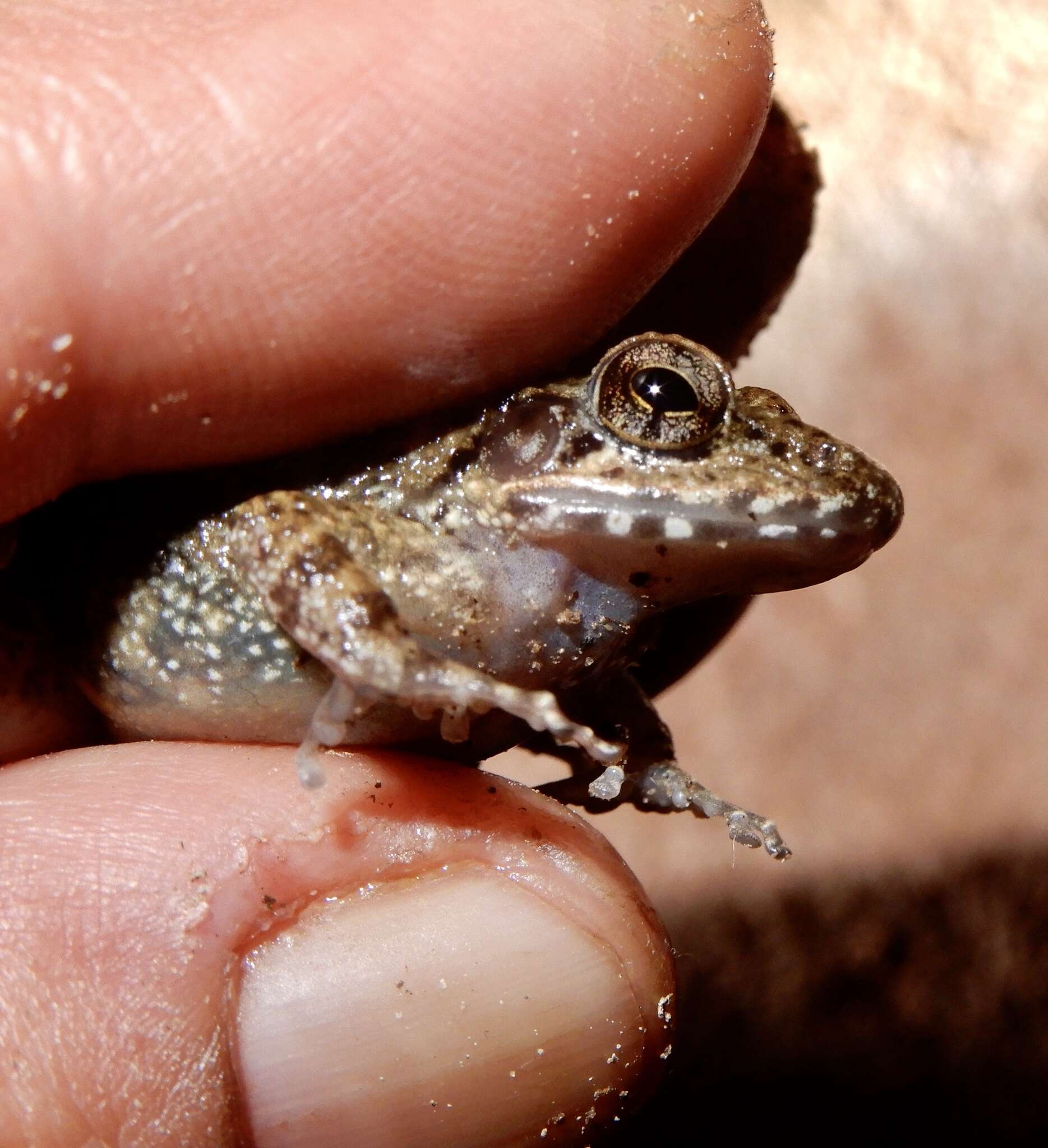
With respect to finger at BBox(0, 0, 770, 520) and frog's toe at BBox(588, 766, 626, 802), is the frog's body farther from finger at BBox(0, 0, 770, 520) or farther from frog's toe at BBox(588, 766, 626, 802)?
finger at BBox(0, 0, 770, 520)

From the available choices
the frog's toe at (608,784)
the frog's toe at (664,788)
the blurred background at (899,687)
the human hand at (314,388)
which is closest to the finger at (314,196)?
the human hand at (314,388)

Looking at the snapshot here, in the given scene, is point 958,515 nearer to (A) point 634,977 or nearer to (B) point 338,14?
(A) point 634,977

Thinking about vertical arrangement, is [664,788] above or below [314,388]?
below

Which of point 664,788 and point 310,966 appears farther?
point 664,788

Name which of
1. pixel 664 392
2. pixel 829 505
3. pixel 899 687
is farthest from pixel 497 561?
pixel 899 687

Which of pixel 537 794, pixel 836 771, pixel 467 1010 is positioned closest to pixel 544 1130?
pixel 467 1010

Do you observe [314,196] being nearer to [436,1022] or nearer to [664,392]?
[664,392]

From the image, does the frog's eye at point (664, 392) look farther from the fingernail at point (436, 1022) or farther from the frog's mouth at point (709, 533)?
the fingernail at point (436, 1022)

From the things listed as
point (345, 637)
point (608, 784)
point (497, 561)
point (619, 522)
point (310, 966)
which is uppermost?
point (619, 522)
